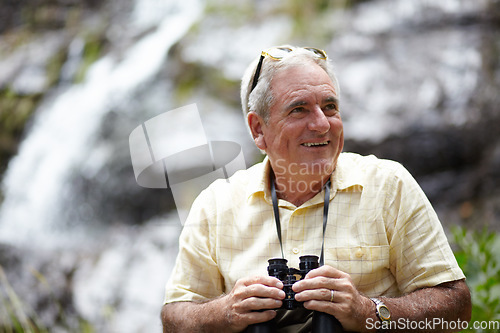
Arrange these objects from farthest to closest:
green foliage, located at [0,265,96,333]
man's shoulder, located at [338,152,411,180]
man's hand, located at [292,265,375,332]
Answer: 1. green foliage, located at [0,265,96,333]
2. man's shoulder, located at [338,152,411,180]
3. man's hand, located at [292,265,375,332]

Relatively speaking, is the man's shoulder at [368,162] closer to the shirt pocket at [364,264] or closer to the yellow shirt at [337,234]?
the yellow shirt at [337,234]

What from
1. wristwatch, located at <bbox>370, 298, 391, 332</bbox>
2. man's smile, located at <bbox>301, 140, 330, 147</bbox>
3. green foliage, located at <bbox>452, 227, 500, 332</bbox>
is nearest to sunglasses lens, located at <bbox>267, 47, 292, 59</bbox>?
man's smile, located at <bbox>301, 140, 330, 147</bbox>

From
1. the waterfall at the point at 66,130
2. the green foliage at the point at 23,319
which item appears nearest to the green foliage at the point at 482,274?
the green foliage at the point at 23,319

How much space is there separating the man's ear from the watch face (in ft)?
2.30

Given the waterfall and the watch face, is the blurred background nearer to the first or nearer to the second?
the waterfall

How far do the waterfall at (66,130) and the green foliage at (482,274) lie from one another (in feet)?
10.2

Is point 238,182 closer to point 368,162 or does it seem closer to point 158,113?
point 368,162

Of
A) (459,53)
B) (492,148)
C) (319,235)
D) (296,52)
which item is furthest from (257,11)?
(319,235)

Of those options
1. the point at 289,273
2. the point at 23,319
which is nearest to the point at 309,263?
the point at 289,273

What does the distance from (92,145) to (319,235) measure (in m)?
3.53

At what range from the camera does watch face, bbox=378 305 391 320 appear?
4.97ft

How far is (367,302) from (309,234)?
0.32 m

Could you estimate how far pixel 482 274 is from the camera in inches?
104

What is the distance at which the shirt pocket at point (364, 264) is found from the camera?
5.46 ft
